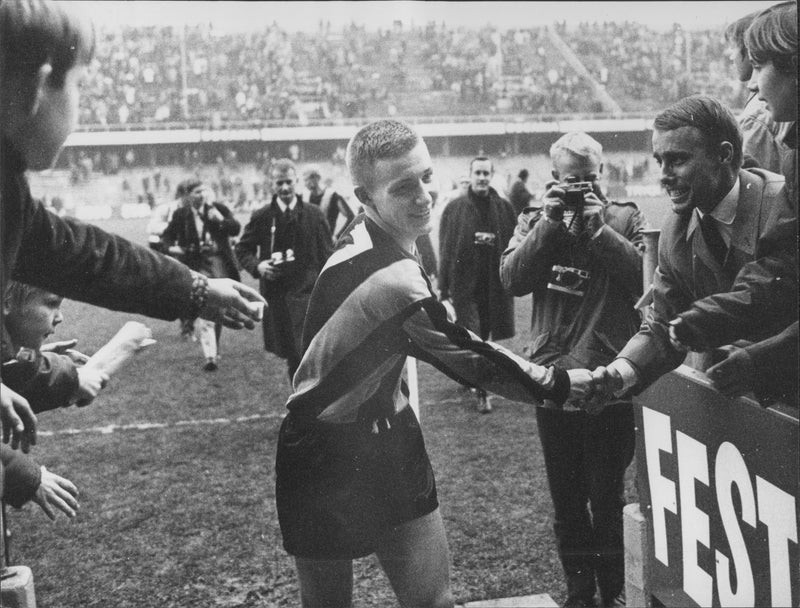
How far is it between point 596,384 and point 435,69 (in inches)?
170

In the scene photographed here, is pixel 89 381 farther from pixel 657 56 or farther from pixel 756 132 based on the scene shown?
pixel 657 56

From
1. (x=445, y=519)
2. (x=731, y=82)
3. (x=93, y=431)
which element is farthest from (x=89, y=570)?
(x=731, y=82)

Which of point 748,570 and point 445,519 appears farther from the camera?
point 445,519

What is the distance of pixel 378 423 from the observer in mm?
1748

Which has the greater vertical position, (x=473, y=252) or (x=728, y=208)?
(x=728, y=208)

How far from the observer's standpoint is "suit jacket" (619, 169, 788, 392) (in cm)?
156

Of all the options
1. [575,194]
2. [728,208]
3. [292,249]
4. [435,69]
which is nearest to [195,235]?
[292,249]

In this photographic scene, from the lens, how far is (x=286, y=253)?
4.47 meters

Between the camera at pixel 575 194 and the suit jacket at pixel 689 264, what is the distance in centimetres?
36

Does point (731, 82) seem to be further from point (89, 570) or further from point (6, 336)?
point (89, 570)

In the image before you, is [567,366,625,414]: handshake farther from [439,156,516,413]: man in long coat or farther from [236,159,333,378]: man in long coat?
[236,159,333,378]: man in long coat

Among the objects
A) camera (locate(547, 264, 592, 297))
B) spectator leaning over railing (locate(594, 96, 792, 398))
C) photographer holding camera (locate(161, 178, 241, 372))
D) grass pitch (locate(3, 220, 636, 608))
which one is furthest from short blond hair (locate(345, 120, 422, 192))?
photographer holding camera (locate(161, 178, 241, 372))

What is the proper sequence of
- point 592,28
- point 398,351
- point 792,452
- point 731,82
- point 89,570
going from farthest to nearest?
point 731,82, point 89,570, point 592,28, point 398,351, point 792,452

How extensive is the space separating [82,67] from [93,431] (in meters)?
3.78
